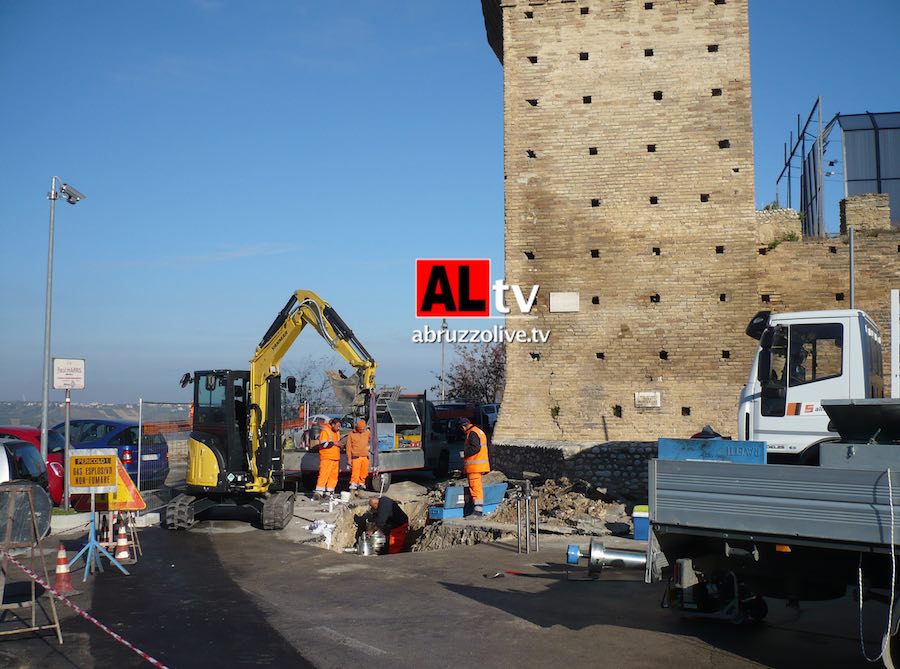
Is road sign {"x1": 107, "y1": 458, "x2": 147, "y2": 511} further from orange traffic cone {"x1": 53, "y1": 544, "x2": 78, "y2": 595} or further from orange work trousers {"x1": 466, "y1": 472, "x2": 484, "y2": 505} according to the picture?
orange work trousers {"x1": 466, "y1": 472, "x2": 484, "y2": 505}

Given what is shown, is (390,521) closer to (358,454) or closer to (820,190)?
(358,454)

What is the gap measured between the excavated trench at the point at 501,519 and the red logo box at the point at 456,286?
4276 millimetres

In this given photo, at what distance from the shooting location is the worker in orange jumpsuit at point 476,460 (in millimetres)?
14852

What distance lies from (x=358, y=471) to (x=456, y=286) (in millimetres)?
5495

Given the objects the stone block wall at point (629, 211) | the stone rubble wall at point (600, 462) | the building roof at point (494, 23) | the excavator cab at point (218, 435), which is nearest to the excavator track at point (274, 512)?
the excavator cab at point (218, 435)

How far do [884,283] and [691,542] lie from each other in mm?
14932

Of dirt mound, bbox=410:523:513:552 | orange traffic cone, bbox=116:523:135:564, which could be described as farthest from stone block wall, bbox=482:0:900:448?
orange traffic cone, bbox=116:523:135:564

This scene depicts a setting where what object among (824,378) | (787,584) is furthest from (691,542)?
(824,378)

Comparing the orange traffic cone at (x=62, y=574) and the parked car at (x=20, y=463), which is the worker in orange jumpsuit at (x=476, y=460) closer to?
the parked car at (x=20, y=463)

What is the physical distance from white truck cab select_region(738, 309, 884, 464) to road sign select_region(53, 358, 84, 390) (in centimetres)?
1146

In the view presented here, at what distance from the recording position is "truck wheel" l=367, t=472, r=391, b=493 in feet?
61.9

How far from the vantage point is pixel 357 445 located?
59.1 ft

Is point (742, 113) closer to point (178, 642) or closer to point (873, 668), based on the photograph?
point (873, 668)

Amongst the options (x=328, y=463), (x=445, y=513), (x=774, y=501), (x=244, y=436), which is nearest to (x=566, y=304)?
(x=328, y=463)
